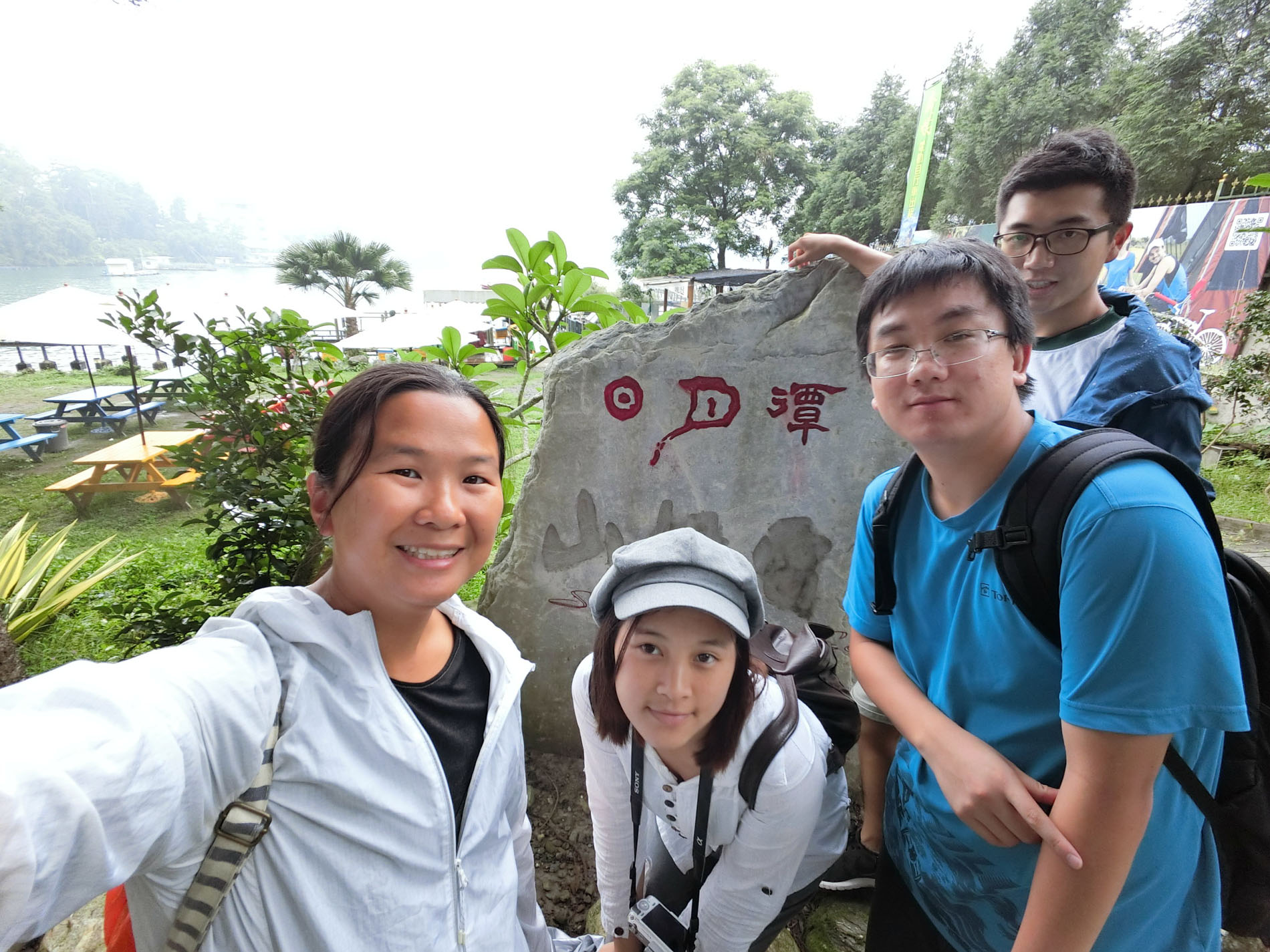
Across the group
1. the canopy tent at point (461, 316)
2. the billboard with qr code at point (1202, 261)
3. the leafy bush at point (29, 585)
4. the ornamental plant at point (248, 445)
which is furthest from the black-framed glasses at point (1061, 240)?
the canopy tent at point (461, 316)

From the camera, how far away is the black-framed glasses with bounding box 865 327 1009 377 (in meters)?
0.94

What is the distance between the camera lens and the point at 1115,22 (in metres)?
15.2

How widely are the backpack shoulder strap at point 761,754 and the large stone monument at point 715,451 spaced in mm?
1141

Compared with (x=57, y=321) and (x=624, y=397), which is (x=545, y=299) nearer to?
(x=624, y=397)

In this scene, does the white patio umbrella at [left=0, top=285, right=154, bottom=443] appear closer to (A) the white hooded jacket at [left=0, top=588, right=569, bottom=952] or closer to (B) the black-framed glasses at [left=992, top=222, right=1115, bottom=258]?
(A) the white hooded jacket at [left=0, top=588, right=569, bottom=952]

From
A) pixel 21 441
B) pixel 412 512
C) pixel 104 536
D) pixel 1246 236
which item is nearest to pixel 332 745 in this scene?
pixel 412 512

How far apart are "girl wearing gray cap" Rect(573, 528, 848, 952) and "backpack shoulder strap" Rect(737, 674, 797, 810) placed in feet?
0.04

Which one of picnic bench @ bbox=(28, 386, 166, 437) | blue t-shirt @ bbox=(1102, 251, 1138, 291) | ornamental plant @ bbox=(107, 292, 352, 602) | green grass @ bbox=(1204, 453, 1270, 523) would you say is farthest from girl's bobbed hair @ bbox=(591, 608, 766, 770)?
blue t-shirt @ bbox=(1102, 251, 1138, 291)

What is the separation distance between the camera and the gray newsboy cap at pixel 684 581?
1.17 meters

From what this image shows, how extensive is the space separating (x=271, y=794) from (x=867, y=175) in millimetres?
23348

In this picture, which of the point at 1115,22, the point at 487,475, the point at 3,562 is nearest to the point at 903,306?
the point at 487,475

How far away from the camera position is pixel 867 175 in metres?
19.8

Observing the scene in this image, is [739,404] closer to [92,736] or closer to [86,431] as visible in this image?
[92,736]

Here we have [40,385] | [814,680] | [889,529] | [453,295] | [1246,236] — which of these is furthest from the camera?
[453,295]
